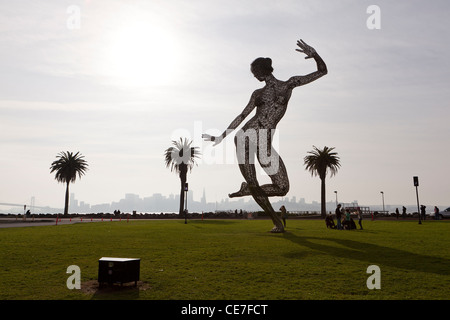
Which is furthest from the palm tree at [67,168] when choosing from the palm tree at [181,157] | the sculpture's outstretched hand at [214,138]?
the sculpture's outstretched hand at [214,138]

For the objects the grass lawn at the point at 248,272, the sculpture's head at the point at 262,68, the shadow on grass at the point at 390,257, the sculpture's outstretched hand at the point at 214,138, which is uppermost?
the sculpture's head at the point at 262,68

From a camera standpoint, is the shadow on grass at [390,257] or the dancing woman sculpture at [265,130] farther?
the dancing woman sculpture at [265,130]

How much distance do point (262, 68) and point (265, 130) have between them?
2807mm

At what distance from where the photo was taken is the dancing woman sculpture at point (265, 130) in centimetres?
1436

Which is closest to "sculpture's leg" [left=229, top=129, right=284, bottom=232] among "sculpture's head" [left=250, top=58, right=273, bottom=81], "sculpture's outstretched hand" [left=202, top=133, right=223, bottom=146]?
"sculpture's outstretched hand" [left=202, top=133, right=223, bottom=146]

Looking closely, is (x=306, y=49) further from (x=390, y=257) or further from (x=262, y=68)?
(x=390, y=257)

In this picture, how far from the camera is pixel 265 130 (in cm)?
1442

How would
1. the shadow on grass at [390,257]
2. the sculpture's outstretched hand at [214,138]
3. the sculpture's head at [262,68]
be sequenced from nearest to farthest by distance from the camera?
the shadow on grass at [390,257]
the sculpture's outstretched hand at [214,138]
the sculpture's head at [262,68]

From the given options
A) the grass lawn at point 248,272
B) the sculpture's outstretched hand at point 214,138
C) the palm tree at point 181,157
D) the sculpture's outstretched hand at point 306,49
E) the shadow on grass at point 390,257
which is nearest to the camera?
the grass lawn at point 248,272

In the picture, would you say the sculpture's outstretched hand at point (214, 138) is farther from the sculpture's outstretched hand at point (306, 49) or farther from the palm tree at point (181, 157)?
the palm tree at point (181, 157)

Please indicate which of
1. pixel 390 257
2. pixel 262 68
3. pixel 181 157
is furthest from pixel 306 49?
pixel 181 157

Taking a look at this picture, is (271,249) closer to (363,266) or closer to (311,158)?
(363,266)

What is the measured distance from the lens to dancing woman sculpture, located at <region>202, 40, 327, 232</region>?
47.1 feet
